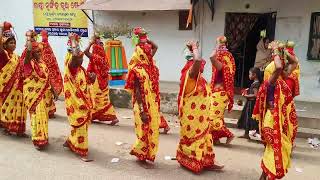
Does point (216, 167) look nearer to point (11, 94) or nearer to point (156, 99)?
point (156, 99)

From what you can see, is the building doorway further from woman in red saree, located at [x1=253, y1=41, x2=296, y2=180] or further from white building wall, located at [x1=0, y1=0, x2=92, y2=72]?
woman in red saree, located at [x1=253, y1=41, x2=296, y2=180]

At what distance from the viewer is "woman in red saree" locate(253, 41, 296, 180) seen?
4.76m

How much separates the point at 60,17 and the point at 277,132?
928cm

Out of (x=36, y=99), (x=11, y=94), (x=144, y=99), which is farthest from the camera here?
(x=11, y=94)

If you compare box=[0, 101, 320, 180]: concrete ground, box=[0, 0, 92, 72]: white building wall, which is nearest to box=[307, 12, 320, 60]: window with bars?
box=[0, 101, 320, 180]: concrete ground

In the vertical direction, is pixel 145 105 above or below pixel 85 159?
above

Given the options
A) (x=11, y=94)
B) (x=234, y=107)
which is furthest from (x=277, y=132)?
(x=11, y=94)

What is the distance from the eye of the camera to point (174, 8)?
10.1 m

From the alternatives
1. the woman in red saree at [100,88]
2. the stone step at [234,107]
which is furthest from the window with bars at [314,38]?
the woman in red saree at [100,88]

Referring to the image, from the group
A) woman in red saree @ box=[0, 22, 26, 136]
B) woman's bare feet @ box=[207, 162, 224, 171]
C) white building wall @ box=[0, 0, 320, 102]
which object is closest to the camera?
woman's bare feet @ box=[207, 162, 224, 171]

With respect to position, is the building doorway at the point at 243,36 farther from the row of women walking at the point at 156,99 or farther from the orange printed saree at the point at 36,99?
the orange printed saree at the point at 36,99

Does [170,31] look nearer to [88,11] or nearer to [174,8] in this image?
[174,8]

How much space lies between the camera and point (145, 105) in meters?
5.48

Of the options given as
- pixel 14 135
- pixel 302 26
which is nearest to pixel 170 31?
pixel 302 26
